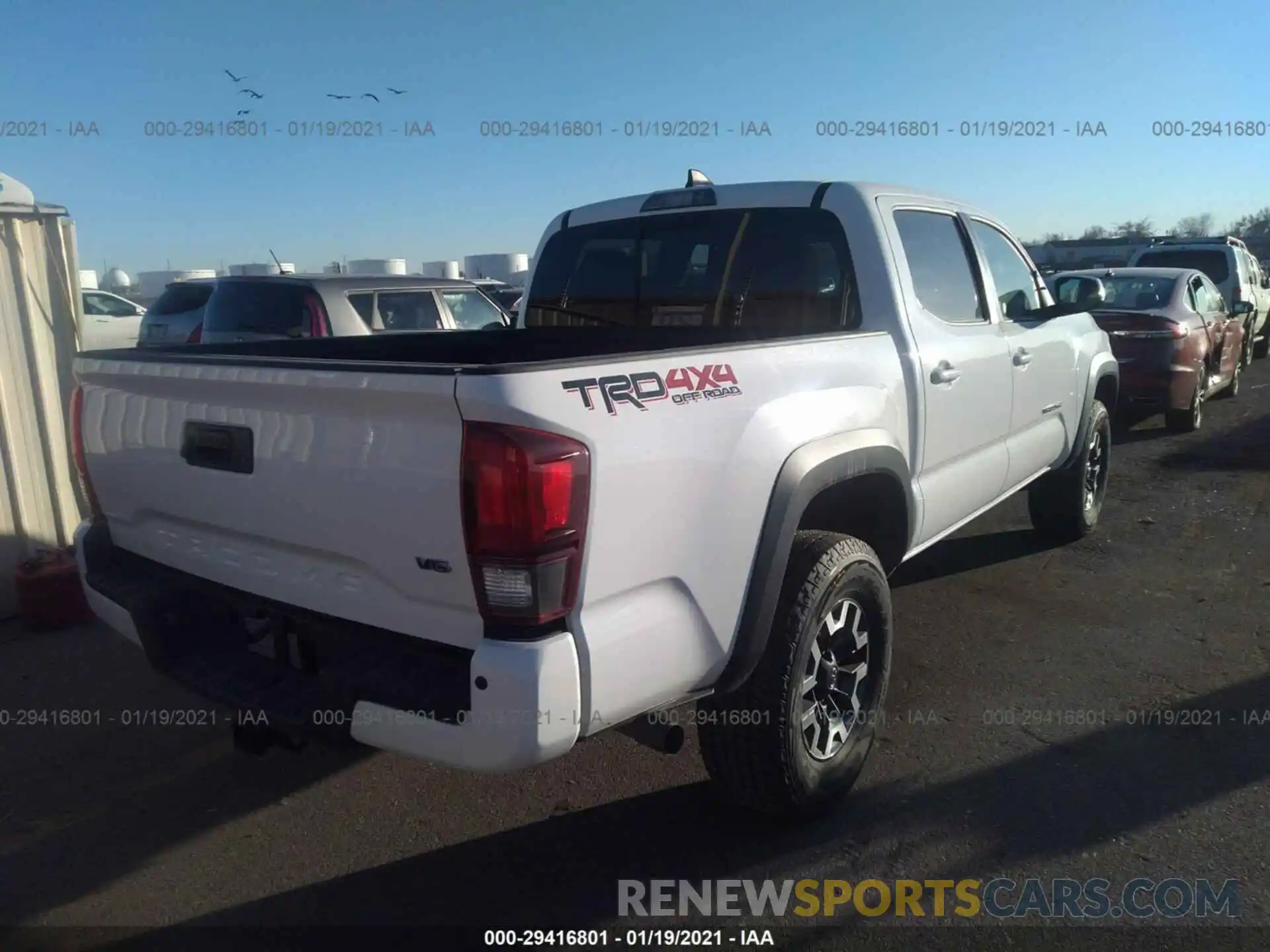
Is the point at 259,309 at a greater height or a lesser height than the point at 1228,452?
greater

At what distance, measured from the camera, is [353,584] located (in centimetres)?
250

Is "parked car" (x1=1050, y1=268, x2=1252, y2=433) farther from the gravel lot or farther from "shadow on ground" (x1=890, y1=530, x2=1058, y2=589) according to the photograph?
the gravel lot

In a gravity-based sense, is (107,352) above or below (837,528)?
above

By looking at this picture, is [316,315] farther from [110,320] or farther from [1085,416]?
[110,320]

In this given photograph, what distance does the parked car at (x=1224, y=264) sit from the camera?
13680 millimetres

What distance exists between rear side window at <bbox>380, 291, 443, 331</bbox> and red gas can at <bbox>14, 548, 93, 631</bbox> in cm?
415

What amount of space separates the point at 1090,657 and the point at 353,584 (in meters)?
3.54

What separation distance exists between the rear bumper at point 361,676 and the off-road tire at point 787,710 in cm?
79

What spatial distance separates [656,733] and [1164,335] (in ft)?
27.4

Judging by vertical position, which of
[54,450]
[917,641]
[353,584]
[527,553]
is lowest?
[917,641]

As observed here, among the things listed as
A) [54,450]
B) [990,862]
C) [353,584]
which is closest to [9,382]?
[54,450]

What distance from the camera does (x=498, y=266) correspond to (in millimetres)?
38031

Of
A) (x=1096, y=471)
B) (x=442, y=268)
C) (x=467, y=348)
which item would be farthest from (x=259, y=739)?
(x=442, y=268)

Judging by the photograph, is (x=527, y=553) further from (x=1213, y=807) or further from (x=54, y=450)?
(x=54, y=450)
